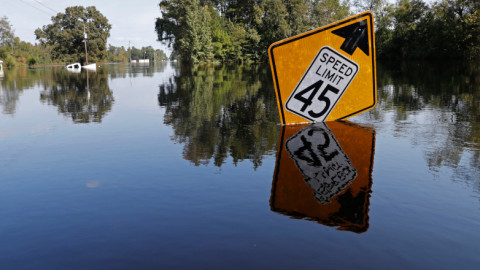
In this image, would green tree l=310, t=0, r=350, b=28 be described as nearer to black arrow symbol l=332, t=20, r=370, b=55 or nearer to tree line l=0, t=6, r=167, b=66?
tree line l=0, t=6, r=167, b=66

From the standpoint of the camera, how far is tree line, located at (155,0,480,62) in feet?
202

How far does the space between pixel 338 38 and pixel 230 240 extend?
7.61m

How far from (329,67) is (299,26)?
76.7 meters

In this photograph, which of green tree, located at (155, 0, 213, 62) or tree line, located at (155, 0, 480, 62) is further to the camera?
green tree, located at (155, 0, 213, 62)

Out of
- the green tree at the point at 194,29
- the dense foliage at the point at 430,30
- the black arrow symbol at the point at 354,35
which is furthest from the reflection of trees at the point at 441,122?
the green tree at the point at 194,29

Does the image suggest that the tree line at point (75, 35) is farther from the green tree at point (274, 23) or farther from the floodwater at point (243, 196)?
the floodwater at point (243, 196)

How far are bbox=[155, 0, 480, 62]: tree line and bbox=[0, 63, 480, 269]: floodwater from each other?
56.8 m

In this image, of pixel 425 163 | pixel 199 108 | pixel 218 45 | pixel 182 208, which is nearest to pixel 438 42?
pixel 218 45

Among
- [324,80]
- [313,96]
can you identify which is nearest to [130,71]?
[313,96]

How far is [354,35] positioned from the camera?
35.4ft

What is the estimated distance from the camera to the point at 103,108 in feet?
59.4

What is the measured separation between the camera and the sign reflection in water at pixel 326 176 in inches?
224

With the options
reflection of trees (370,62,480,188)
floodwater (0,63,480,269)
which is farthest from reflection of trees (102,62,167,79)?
floodwater (0,63,480,269)

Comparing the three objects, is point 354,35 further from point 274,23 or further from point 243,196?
point 274,23
